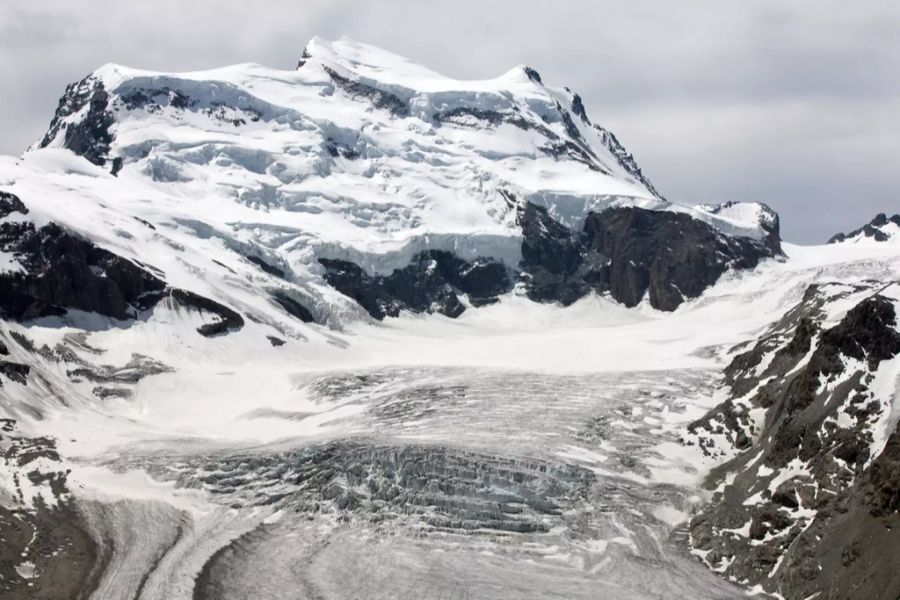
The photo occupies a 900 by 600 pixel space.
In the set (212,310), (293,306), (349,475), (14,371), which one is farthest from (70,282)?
(349,475)

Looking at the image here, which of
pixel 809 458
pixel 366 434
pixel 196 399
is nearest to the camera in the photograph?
pixel 809 458

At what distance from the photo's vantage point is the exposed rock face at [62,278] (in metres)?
136

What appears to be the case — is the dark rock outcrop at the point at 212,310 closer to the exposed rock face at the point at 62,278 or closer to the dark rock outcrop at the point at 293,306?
the exposed rock face at the point at 62,278

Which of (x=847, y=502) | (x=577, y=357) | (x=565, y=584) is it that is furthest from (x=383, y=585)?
(x=577, y=357)

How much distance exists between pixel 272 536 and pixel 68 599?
55.3 feet

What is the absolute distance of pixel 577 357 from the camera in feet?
481

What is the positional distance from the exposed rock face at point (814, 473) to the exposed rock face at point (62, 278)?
7757 centimetres

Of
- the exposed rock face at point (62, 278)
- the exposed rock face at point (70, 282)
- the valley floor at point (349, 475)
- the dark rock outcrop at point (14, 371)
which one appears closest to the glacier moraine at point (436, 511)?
the valley floor at point (349, 475)

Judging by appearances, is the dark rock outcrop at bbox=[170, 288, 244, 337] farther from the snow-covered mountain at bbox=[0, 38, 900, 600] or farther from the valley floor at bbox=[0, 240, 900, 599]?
the valley floor at bbox=[0, 240, 900, 599]

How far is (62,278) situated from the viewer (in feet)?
464

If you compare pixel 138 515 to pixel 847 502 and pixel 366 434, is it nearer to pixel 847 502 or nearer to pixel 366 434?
pixel 366 434

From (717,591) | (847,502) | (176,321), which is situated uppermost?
(176,321)

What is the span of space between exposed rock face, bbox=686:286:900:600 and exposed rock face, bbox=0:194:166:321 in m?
77.6

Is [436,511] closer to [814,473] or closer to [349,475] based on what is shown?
[349,475]
